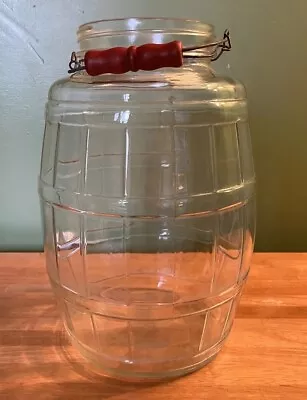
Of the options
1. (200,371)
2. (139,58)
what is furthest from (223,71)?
(200,371)

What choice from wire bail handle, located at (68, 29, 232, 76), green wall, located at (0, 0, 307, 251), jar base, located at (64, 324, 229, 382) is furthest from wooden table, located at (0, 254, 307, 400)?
wire bail handle, located at (68, 29, 232, 76)

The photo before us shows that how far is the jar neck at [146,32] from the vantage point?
66cm

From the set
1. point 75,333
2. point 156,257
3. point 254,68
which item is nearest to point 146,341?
point 75,333

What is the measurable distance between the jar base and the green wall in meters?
0.39

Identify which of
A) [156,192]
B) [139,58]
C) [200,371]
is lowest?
[200,371]

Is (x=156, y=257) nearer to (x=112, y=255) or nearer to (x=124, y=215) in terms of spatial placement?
(x=112, y=255)

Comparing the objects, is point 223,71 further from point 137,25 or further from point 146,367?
point 146,367

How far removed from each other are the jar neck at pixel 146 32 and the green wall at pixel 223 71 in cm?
25

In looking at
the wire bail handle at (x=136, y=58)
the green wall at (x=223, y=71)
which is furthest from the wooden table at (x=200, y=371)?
the wire bail handle at (x=136, y=58)

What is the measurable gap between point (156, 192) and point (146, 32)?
0.85ft

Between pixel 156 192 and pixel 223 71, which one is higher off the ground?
pixel 223 71

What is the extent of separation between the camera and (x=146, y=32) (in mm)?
654

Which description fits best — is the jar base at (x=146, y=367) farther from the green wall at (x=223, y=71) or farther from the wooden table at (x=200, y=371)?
the green wall at (x=223, y=71)

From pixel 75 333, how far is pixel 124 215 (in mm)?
156
